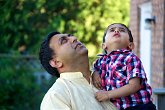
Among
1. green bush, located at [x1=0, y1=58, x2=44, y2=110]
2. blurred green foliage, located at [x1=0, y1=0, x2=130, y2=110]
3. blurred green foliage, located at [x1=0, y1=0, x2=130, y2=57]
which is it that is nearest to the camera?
green bush, located at [x1=0, y1=58, x2=44, y2=110]

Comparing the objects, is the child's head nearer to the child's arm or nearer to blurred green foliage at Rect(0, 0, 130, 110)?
the child's arm

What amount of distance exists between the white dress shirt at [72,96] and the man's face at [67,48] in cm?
10

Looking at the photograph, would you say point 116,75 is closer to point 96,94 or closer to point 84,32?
point 96,94

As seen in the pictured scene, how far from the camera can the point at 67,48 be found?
2572mm

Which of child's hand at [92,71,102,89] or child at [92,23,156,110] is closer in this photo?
child at [92,23,156,110]

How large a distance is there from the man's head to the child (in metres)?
0.22

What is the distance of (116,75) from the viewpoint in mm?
2656

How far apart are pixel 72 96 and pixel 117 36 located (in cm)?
47

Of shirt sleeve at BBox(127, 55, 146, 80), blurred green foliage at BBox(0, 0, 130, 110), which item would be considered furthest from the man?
blurred green foliage at BBox(0, 0, 130, 110)

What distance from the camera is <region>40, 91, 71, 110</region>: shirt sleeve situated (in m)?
2.41

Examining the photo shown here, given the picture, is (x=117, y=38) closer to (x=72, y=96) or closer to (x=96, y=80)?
(x=96, y=80)

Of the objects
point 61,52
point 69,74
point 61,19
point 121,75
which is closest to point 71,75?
point 69,74

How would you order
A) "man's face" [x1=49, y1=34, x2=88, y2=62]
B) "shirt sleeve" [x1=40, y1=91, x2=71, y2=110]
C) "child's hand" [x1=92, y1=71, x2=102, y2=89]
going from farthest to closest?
1. "child's hand" [x1=92, y1=71, x2=102, y2=89]
2. "man's face" [x1=49, y1=34, x2=88, y2=62]
3. "shirt sleeve" [x1=40, y1=91, x2=71, y2=110]

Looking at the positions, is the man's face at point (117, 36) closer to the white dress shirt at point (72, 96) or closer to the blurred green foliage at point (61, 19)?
the white dress shirt at point (72, 96)
